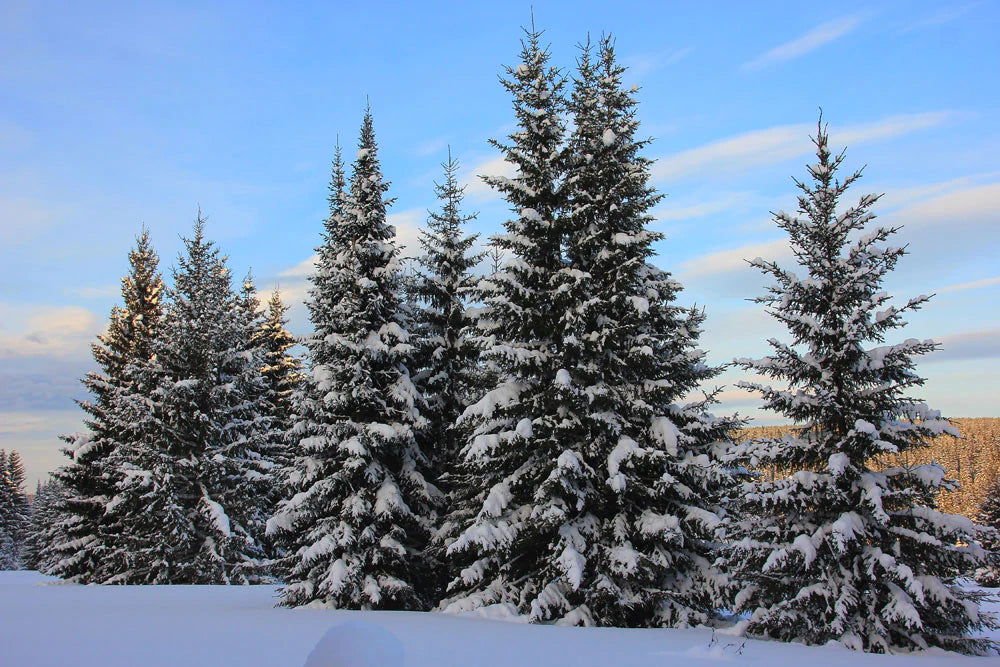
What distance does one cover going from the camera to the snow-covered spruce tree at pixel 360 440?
16953 millimetres

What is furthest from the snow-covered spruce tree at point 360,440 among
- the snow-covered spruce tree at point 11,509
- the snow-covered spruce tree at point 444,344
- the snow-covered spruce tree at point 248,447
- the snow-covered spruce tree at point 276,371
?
the snow-covered spruce tree at point 11,509

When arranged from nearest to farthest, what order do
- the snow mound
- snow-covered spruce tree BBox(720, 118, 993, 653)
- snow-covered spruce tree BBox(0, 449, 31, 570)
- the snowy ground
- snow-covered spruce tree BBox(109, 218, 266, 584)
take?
the snow mound → the snowy ground → snow-covered spruce tree BBox(720, 118, 993, 653) → snow-covered spruce tree BBox(109, 218, 266, 584) → snow-covered spruce tree BBox(0, 449, 31, 570)

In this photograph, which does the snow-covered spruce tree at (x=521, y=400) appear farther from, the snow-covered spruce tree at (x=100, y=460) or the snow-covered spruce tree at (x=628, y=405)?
the snow-covered spruce tree at (x=100, y=460)

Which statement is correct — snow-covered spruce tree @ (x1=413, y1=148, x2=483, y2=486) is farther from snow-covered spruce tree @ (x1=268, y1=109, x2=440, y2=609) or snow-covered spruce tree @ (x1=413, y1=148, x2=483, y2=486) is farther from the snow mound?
the snow mound

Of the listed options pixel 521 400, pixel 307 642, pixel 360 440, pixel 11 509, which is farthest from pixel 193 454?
pixel 11 509

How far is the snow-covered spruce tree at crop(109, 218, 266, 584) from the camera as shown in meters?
25.2

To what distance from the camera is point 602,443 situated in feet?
49.2

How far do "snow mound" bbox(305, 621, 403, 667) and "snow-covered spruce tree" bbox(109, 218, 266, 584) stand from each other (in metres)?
23.5

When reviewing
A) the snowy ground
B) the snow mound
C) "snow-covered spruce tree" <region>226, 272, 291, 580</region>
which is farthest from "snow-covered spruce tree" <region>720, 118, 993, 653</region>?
"snow-covered spruce tree" <region>226, 272, 291, 580</region>

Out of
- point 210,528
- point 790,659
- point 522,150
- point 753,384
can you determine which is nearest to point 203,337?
point 210,528

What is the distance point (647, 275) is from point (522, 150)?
4929 mm

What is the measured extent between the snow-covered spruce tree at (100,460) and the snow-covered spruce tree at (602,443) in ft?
62.8

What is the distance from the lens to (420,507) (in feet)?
61.3

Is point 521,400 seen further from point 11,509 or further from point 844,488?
point 11,509
